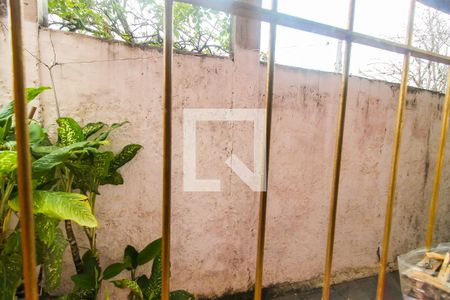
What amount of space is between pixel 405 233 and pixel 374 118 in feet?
4.68

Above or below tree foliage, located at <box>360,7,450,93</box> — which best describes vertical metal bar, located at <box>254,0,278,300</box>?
below

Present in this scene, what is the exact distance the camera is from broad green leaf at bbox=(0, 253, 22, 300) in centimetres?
101

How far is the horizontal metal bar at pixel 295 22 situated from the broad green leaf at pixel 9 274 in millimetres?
1230

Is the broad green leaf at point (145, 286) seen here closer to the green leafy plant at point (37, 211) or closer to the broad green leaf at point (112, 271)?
the broad green leaf at point (112, 271)

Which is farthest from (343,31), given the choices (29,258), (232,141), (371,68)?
(371,68)

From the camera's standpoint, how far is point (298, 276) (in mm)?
2354

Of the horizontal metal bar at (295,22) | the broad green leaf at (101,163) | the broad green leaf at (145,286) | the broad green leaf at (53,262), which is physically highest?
the horizontal metal bar at (295,22)

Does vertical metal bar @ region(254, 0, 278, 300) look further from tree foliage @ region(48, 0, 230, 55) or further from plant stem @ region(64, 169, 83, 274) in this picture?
tree foliage @ region(48, 0, 230, 55)

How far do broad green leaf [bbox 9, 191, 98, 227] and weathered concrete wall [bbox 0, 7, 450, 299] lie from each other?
0.73 metres

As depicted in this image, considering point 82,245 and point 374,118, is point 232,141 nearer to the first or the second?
point 82,245

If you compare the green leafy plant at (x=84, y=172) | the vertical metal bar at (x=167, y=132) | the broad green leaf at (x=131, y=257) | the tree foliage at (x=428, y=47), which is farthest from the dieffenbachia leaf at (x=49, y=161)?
the tree foliage at (x=428, y=47)

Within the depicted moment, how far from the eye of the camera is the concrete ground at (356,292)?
2.34 meters

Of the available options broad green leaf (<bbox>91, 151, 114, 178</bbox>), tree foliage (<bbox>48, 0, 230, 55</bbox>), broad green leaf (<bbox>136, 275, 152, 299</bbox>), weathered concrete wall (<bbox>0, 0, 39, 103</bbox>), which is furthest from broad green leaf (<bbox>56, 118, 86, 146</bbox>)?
broad green leaf (<bbox>136, 275, 152, 299</bbox>)

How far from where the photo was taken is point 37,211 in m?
0.93
